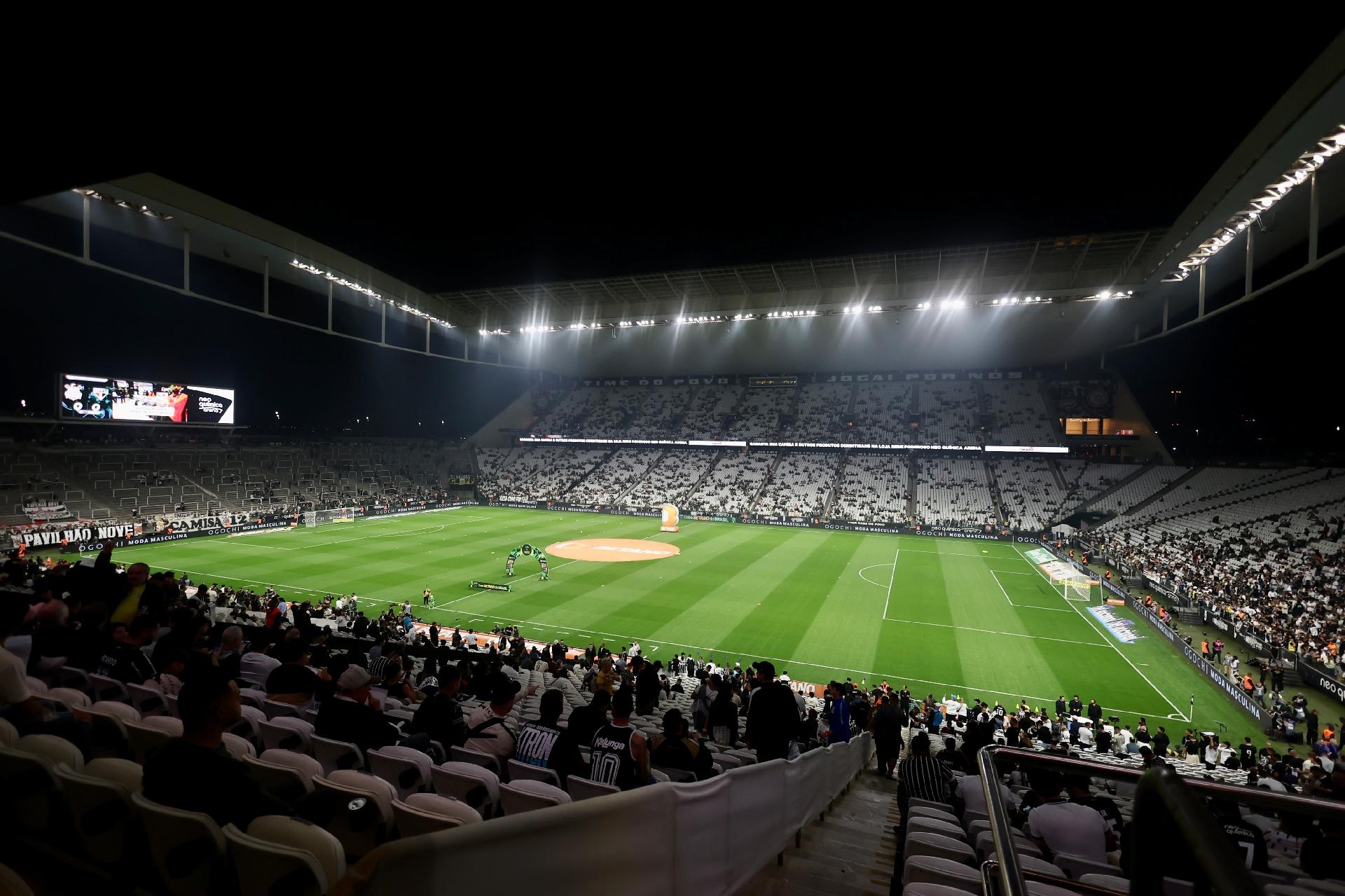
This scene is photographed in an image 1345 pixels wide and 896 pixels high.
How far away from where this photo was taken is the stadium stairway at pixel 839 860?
4.30 meters

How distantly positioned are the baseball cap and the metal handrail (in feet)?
16.7

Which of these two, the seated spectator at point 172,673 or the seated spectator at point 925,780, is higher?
the seated spectator at point 172,673

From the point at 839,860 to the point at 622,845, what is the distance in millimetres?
3956

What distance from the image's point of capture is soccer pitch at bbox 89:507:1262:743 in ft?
63.7

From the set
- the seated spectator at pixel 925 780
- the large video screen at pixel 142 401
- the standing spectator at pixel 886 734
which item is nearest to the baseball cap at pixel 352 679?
the seated spectator at pixel 925 780

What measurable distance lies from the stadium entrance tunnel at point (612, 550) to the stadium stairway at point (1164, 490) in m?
31.1

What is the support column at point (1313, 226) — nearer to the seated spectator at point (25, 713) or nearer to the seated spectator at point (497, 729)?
the seated spectator at point (497, 729)

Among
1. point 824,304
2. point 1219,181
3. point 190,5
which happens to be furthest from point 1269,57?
point 824,304

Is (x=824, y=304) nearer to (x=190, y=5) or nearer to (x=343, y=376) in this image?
(x=190, y=5)

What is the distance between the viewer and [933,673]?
19578mm

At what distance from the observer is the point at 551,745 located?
477 cm

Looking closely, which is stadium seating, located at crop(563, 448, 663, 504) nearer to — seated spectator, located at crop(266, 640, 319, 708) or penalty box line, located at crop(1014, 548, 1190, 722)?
penalty box line, located at crop(1014, 548, 1190, 722)

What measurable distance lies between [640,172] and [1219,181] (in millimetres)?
20160

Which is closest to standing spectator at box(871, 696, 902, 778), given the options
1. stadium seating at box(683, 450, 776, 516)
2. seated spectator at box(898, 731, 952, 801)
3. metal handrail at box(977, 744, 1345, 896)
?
seated spectator at box(898, 731, 952, 801)
